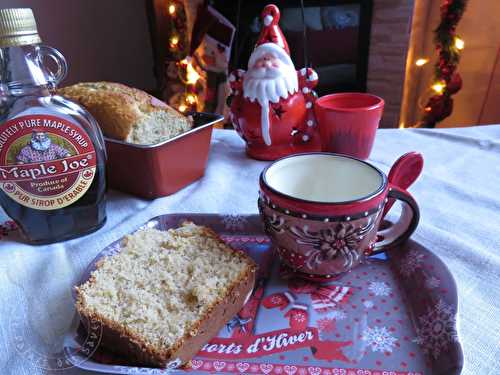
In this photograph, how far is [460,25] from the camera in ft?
6.22

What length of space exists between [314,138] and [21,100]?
54cm

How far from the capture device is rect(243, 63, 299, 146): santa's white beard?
0.75m

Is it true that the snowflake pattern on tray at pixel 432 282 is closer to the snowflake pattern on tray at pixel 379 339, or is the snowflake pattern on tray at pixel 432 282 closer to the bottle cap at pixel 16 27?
the snowflake pattern on tray at pixel 379 339

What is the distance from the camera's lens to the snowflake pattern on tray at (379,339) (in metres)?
0.38

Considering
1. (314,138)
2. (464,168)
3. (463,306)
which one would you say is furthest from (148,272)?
(464,168)

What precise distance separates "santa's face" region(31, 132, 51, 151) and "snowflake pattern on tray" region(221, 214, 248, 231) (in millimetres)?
264

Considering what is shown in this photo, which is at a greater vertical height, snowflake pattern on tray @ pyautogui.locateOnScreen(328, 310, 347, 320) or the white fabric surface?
snowflake pattern on tray @ pyautogui.locateOnScreen(328, 310, 347, 320)

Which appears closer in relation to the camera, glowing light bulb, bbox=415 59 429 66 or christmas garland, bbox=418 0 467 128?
christmas garland, bbox=418 0 467 128

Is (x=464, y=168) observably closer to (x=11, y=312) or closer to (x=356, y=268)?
(x=356, y=268)

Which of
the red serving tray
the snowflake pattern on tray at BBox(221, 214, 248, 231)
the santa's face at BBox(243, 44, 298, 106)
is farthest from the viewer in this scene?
the santa's face at BBox(243, 44, 298, 106)

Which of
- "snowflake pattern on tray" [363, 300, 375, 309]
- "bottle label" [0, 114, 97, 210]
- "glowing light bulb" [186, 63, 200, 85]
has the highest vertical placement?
"bottle label" [0, 114, 97, 210]

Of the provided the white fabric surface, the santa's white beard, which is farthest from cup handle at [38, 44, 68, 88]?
the santa's white beard

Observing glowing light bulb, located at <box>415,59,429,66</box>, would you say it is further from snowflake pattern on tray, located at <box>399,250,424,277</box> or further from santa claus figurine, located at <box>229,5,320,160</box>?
snowflake pattern on tray, located at <box>399,250,424,277</box>

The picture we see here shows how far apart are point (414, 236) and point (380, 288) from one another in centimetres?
15
